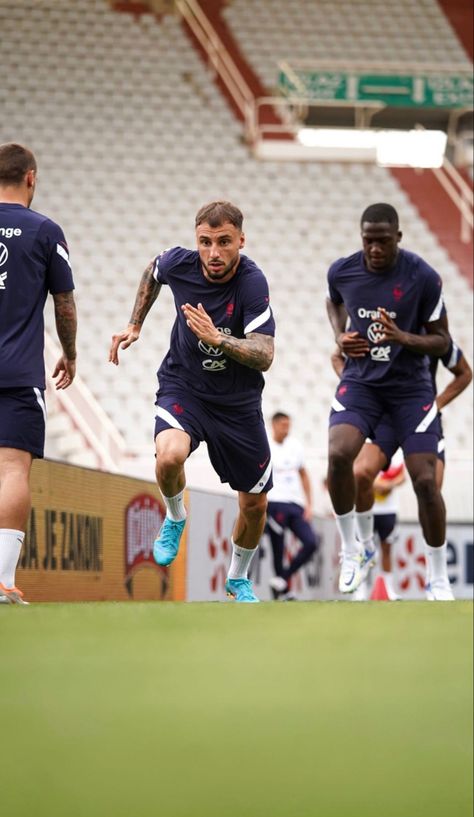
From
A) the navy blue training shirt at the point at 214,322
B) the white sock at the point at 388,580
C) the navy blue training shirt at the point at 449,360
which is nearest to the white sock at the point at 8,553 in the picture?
the navy blue training shirt at the point at 214,322

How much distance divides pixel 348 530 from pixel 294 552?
25.6 ft

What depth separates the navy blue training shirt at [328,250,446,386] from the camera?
6059 millimetres

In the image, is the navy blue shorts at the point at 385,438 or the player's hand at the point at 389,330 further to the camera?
the navy blue shorts at the point at 385,438

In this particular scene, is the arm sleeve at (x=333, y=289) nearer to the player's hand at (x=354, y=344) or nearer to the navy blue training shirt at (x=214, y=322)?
the player's hand at (x=354, y=344)

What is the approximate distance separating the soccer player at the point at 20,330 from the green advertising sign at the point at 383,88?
15.8m

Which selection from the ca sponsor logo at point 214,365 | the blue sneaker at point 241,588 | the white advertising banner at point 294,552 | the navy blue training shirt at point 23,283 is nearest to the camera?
the navy blue training shirt at point 23,283

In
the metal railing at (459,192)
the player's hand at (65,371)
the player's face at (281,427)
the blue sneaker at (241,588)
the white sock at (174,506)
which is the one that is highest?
the metal railing at (459,192)

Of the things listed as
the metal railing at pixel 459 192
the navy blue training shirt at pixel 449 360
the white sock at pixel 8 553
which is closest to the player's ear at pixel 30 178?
the white sock at pixel 8 553

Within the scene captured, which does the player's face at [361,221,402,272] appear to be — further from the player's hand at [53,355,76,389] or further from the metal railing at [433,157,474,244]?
the metal railing at [433,157,474,244]

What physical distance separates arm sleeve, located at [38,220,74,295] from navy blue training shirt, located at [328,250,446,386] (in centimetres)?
186

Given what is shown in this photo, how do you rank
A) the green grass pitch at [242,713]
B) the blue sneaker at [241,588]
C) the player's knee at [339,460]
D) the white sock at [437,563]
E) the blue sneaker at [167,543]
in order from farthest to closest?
the white sock at [437,563] < the player's knee at [339,460] < the blue sneaker at [241,588] < the blue sneaker at [167,543] < the green grass pitch at [242,713]

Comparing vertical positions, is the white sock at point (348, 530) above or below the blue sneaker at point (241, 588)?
above

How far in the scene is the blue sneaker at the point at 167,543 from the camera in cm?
539

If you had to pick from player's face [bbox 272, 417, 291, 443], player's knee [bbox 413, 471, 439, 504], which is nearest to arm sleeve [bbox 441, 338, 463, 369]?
player's knee [bbox 413, 471, 439, 504]
